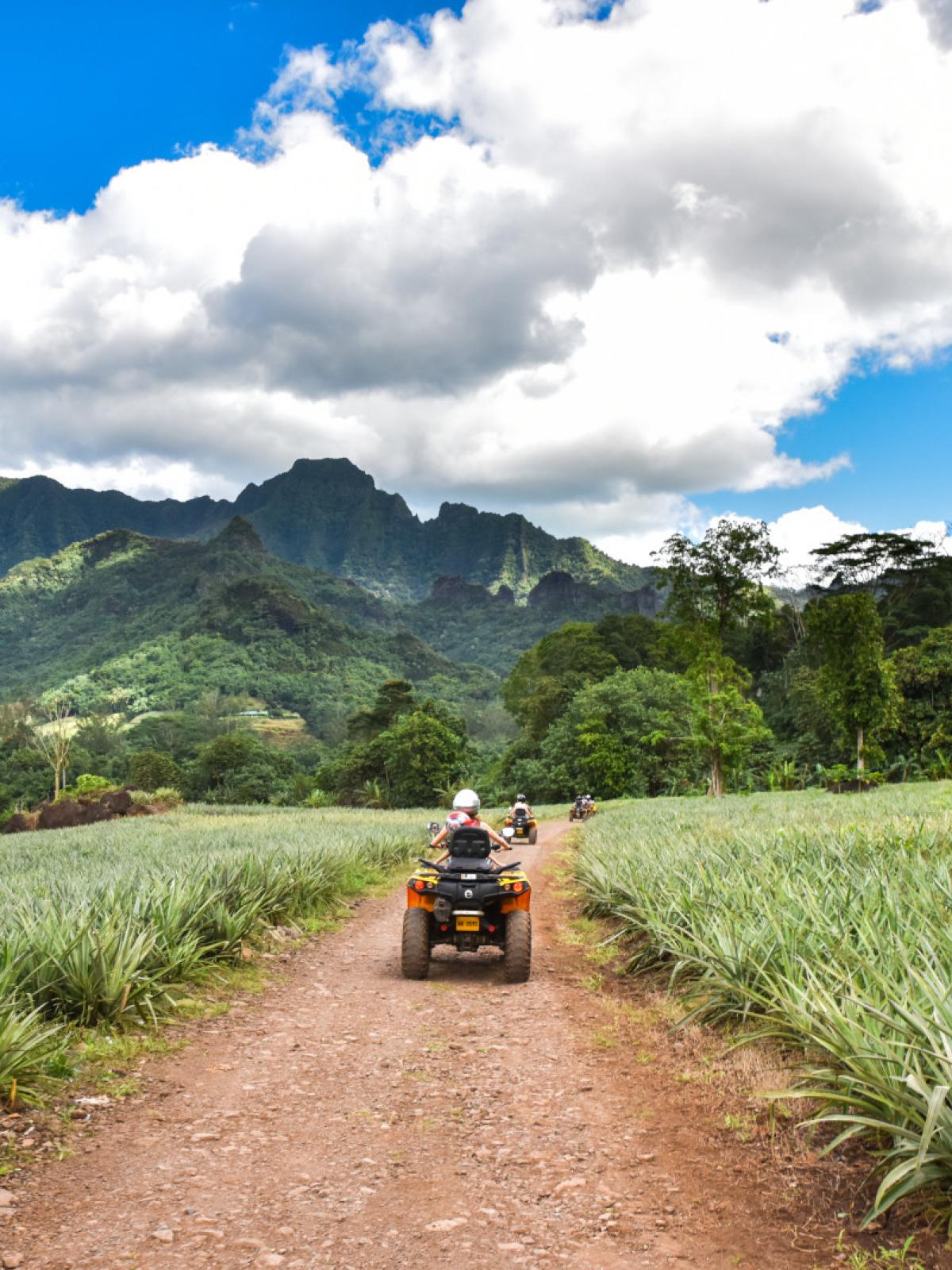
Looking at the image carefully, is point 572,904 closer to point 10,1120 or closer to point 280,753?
point 10,1120

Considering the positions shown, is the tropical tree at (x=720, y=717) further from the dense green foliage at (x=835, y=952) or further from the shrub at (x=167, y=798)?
the shrub at (x=167, y=798)

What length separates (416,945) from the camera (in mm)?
7641

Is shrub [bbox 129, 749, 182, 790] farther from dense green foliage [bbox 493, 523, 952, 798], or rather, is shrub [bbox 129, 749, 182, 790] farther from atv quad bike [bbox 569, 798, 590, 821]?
atv quad bike [bbox 569, 798, 590, 821]

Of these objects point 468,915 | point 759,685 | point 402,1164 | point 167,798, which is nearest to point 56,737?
point 167,798

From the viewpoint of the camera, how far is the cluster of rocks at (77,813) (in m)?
36.3

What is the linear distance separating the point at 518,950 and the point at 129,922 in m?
3.36

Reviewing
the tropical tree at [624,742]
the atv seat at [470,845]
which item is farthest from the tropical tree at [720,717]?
the atv seat at [470,845]

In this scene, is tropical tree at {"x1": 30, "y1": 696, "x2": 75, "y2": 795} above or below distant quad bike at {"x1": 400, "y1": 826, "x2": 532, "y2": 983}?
below

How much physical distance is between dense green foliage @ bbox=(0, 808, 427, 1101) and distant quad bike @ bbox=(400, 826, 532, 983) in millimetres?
1845

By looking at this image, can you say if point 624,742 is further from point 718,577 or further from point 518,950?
point 518,950

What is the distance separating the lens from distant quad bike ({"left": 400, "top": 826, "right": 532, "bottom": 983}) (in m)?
7.61

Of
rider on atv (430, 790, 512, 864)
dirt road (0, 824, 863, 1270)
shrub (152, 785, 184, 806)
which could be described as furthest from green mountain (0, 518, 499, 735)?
dirt road (0, 824, 863, 1270)

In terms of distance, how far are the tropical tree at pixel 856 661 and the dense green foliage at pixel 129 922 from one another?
29.1 m

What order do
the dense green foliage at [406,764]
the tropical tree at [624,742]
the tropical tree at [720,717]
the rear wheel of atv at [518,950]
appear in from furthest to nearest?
the dense green foliage at [406,764]
the tropical tree at [624,742]
the tropical tree at [720,717]
the rear wheel of atv at [518,950]
